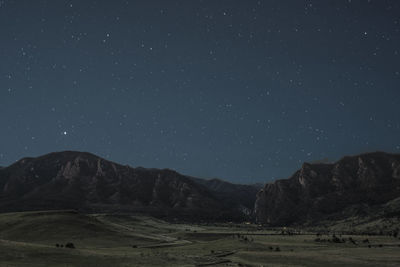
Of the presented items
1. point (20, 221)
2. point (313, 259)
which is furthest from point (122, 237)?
point (313, 259)

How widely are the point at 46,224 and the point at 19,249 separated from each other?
202 feet

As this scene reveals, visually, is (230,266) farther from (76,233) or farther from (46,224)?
(46,224)

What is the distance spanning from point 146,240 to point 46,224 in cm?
3201

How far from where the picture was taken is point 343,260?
77.8 metres

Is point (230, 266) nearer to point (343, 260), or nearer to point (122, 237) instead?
point (343, 260)

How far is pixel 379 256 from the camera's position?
3310 inches

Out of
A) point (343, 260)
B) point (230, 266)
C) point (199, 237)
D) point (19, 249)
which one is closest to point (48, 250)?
point (19, 249)

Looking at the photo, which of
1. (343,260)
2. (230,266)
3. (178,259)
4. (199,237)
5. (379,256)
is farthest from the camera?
(199,237)

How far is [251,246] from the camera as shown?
104m

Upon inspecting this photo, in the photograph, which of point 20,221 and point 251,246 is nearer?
point 251,246

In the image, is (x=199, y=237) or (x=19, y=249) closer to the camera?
(x=19, y=249)

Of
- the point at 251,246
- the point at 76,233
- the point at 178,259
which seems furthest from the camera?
the point at 76,233

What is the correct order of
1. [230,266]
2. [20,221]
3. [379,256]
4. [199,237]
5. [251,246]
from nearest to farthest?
[230,266]
[379,256]
[251,246]
[20,221]
[199,237]

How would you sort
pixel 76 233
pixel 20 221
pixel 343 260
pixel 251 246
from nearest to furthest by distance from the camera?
pixel 343 260, pixel 251 246, pixel 76 233, pixel 20 221
